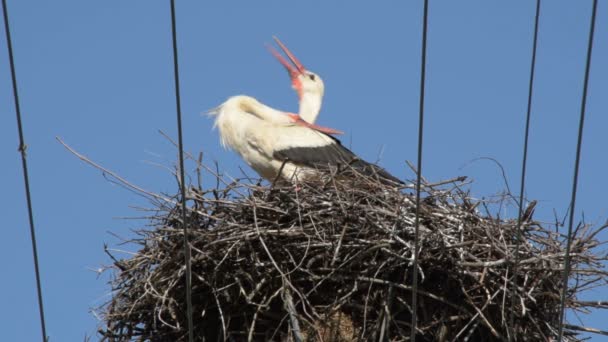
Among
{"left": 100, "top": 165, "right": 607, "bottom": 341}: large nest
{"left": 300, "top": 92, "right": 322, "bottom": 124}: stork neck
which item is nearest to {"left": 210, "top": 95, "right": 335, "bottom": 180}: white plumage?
{"left": 300, "top": 92, "right": 322, "bottom": 124}: stork neck

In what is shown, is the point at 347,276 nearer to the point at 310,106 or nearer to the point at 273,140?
the point at 273,140

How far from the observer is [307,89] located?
11148 mm

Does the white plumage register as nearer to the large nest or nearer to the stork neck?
the stork neck

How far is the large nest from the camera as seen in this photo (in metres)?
7.68

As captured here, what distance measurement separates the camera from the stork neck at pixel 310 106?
11.0 meters

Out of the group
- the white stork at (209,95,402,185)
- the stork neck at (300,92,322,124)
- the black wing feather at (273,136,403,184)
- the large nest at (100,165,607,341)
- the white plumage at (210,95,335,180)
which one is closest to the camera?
the large nest at (100,165,607,341)

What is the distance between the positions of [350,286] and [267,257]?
0.59 m

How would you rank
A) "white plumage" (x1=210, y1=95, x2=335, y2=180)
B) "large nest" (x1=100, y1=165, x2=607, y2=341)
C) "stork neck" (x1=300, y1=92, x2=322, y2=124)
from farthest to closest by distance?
"stork neck" (x1=300, y1=92, x2=322, y2=124) → "white plumage" (x1=210, y1=95, x2=335, y2=180) → "large nest" (x1=100, y1=165, x2=607, y2=341)

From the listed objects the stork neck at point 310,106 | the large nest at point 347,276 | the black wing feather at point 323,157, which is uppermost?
the stork neck at point 310,106

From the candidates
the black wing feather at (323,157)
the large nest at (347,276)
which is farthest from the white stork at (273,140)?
the large nest at (347,276)

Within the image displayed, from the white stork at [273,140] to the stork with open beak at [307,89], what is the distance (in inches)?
18.9

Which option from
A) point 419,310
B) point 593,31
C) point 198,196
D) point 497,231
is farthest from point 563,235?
point 593,31

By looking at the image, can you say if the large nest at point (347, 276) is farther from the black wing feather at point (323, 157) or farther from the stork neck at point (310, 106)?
the stork neck at point (310, 106)

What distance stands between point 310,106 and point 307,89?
208mm
